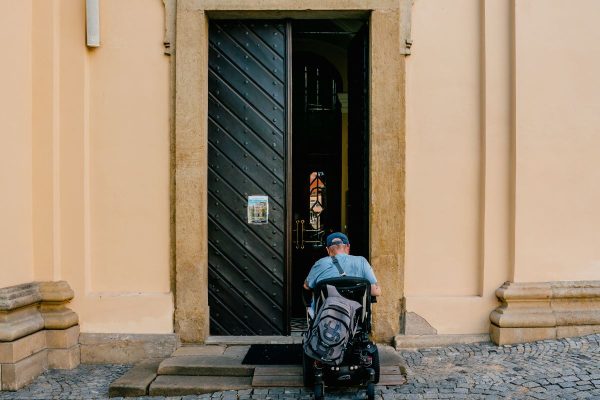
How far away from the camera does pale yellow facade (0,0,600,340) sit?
5660mm

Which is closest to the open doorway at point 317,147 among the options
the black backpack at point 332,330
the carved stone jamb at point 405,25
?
the carved stone jamb at point 405,25

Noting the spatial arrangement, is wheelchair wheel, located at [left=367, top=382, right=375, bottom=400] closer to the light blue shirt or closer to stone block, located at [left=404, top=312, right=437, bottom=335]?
the light blue shirt

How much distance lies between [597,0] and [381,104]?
2402 mm

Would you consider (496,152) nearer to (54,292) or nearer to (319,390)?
(319,390)

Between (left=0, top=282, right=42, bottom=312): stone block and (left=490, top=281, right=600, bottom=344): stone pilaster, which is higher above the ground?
(left=0, top=282, right=42, bottom=312): stone block

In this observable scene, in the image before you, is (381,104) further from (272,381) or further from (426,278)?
(272,381)

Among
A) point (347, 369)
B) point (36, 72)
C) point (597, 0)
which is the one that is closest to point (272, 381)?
point (347, 369)

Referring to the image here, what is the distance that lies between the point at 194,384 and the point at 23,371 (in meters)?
1.50

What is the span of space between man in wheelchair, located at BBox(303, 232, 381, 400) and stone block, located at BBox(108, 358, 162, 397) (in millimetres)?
1396

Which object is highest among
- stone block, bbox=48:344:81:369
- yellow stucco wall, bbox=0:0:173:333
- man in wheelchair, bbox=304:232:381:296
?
yellow stucco wall, bbox=0:0:173:333

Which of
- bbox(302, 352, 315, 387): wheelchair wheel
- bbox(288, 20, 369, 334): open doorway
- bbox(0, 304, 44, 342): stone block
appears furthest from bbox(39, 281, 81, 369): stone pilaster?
bbox(288, 20, 369, 334): open doorway

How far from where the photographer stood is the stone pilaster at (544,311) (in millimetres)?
5559

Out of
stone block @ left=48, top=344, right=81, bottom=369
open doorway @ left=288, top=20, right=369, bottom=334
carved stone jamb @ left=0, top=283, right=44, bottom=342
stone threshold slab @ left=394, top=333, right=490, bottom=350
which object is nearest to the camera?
carved stone jamb @ left=0, top=283, right=44, bottom=342

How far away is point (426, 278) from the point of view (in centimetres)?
579
